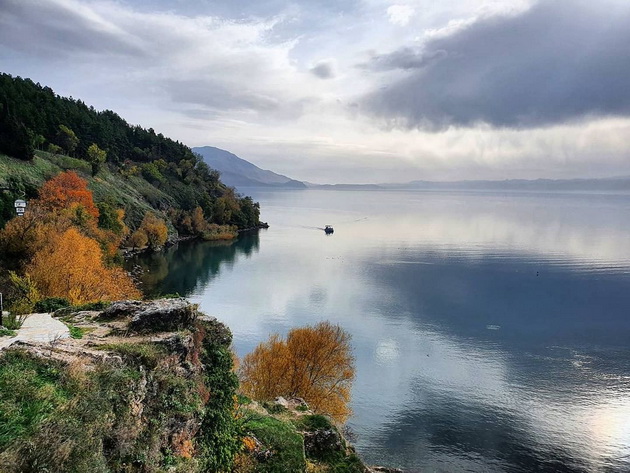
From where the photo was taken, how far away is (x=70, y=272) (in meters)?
37.9

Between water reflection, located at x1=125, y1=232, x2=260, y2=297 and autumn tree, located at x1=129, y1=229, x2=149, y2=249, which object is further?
autumn tree, located at x1=129, y1=229, x2=149, y2=249

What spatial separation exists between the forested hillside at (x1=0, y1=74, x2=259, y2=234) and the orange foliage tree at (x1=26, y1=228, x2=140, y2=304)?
56.7ft

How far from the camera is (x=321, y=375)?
1558 inches

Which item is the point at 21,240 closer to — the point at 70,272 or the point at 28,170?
the point at 70,272

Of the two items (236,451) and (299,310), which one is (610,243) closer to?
(299,310)

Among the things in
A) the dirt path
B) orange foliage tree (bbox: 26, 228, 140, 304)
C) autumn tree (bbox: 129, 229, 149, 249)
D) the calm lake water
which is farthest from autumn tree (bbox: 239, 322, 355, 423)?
autumn tree (bbox: 129, 229, 149, 249)

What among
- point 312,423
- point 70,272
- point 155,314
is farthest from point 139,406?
point 70,272

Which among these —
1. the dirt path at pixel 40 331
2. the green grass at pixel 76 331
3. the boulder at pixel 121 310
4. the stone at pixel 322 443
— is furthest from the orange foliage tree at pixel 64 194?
the stone at pixel 322 443

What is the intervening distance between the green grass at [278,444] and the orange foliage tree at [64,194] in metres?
54.9

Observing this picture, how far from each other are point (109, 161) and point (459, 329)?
4311 inches

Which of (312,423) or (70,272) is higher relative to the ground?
(70,272)

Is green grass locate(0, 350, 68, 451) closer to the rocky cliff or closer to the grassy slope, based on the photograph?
the rocky cliff

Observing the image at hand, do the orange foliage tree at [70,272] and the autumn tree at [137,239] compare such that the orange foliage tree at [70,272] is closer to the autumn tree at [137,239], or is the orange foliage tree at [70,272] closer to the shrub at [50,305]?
the shrub at [50,305]

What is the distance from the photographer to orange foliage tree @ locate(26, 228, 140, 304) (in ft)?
118
